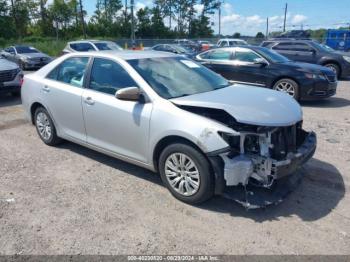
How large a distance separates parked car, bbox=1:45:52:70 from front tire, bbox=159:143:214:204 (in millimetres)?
17730

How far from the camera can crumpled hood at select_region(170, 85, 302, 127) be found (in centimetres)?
335

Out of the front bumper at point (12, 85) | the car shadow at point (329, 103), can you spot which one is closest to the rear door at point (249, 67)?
the car shadow at point (329, 103)

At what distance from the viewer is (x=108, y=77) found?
14.0 feet

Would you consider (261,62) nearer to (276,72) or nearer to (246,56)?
(276,72)

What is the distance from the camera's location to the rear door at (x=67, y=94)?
15.0 ft

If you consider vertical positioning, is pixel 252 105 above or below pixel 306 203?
above

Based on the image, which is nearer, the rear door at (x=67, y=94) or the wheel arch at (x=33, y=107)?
the rear door at (x=67, y=94)

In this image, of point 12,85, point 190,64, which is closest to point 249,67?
point 190,64

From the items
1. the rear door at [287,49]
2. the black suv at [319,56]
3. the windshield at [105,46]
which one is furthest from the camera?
the windshield at [105,46]

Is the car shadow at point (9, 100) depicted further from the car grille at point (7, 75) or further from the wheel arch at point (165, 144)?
the wheel arch at point (165, 144)

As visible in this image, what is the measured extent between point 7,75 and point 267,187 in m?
8.02

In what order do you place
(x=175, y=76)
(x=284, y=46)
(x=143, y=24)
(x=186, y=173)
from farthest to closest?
(x=143, y=24), (x=284, y=46), (x=175, y=76), (x=186, y=173)

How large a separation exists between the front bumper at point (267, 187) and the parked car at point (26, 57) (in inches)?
719

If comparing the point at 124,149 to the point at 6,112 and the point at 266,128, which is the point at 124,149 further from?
the point at 6,112
